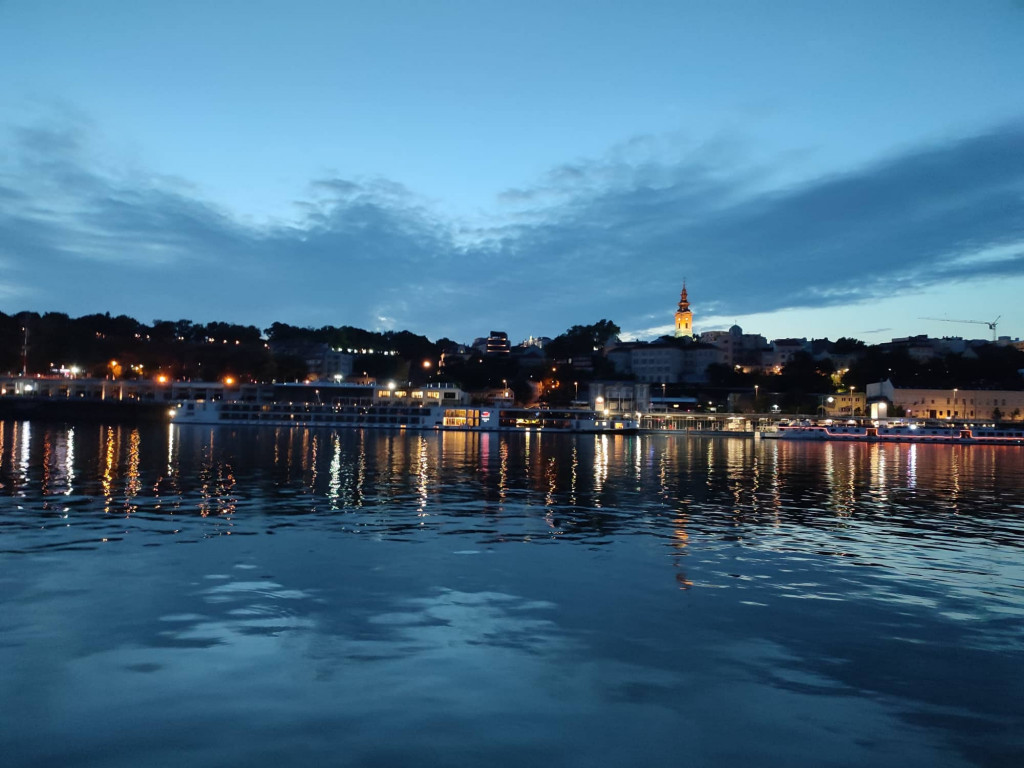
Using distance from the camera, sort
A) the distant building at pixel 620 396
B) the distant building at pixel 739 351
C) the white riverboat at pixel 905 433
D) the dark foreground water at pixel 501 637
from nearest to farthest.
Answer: the dark foreground water at pixel 501 637
the white riverboat at pixel 905 433
the distant building at pixel 620 396
the distant building at pixel 739 351

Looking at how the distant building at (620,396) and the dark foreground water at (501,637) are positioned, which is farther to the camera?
the distant building at (620,396)

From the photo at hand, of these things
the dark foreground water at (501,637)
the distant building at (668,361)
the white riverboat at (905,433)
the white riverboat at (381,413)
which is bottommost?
the white riverboat at (905,433)

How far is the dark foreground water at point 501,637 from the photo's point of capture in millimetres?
8109

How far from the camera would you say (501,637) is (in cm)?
1145

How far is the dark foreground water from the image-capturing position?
26.6ft

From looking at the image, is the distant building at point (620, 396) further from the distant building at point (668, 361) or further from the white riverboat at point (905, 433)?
the white riverboat at point (905, 433)

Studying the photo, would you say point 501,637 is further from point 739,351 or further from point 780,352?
point 739,351

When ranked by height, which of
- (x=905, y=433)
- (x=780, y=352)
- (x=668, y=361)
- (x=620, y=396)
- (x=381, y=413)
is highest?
(x=780, y=352)

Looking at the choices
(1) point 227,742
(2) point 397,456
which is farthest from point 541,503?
(2) point 397,456

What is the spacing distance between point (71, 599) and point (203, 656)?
431 cm

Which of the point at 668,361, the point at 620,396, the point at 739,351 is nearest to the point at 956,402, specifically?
the point at 620,396

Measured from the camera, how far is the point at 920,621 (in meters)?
12.7

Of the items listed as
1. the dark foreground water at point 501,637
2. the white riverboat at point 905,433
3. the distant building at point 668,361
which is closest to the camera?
the dark foreground water at point 501,637

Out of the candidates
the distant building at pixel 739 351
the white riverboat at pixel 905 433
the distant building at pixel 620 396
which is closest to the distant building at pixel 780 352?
the distant building at pixel 739 351
